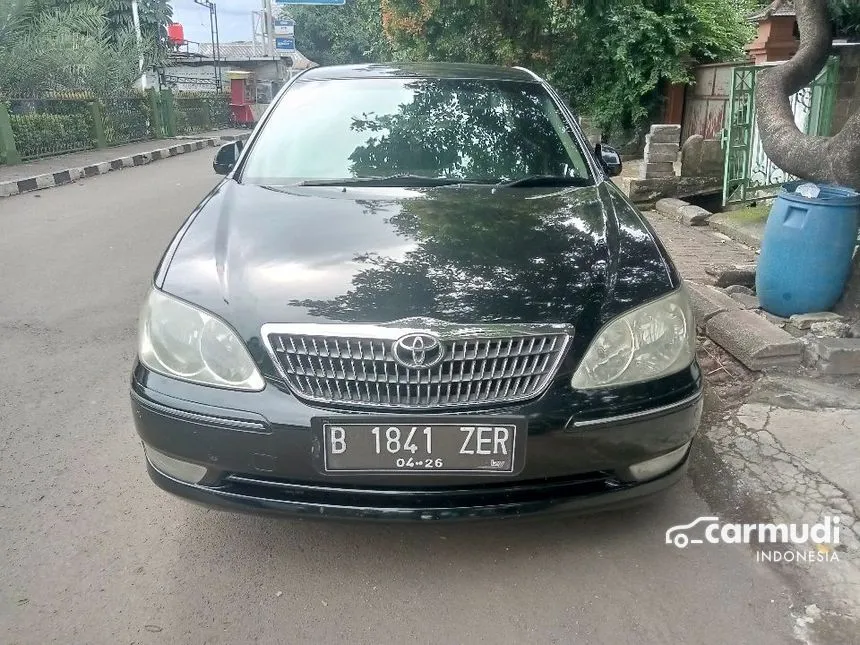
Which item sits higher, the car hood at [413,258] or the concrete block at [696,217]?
the car hood at [413,258]

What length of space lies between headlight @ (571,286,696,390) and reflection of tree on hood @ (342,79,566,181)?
43.9 inches

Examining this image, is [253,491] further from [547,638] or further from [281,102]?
[281,102]

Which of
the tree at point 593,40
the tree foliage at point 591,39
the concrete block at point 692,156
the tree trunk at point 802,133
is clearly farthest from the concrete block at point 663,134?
the tree trunk at point 802,133

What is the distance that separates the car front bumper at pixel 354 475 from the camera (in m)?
2.00

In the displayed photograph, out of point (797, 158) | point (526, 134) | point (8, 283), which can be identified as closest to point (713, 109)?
point (797, 158)

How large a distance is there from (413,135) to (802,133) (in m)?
2.58

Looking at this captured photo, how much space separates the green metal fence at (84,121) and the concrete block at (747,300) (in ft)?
40.0

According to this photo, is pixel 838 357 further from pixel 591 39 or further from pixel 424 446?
pixel 591 39

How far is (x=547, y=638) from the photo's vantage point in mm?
2025

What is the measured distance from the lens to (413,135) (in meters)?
3.27

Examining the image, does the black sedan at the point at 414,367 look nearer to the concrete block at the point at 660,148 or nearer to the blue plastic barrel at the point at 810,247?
the blue plastic barrel at the point at 810,247

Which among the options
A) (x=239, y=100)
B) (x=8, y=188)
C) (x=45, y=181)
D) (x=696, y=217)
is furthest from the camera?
(x=239, y=100)

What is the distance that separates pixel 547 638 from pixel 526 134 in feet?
7.13

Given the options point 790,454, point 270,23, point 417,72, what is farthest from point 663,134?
point 270,23
